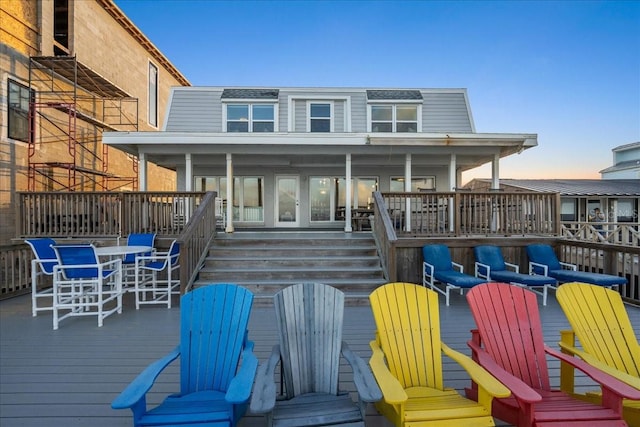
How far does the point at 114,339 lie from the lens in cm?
352

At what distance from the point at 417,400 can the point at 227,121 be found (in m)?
10.5

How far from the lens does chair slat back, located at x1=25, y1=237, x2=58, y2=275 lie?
4.24 meters

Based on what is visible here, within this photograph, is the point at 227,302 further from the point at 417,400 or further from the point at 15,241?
the point at 15,241

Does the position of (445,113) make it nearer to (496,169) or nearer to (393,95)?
(393,95)

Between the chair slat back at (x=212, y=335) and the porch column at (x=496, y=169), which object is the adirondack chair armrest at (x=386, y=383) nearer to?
the chair slat back at (x=212, y=335)

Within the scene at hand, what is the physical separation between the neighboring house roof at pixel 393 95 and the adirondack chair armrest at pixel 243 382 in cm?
1041

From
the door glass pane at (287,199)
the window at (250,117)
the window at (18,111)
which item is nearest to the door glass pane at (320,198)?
the door glass pane at (287,199)

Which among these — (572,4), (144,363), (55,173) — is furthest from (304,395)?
(572,4)

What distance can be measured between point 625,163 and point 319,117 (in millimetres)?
38338

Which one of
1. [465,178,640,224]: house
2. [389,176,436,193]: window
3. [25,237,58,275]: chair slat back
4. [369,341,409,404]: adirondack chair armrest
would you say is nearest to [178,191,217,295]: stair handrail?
[25,237,58,275]: chair slat back

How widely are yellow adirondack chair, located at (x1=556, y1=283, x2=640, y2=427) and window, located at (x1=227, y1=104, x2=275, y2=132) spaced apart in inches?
380

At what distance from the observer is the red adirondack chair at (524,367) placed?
1733 mm

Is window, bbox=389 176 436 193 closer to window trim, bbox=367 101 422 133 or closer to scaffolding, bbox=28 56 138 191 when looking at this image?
window trim, bbox=367 101 422 133

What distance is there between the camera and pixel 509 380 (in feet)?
5.82
